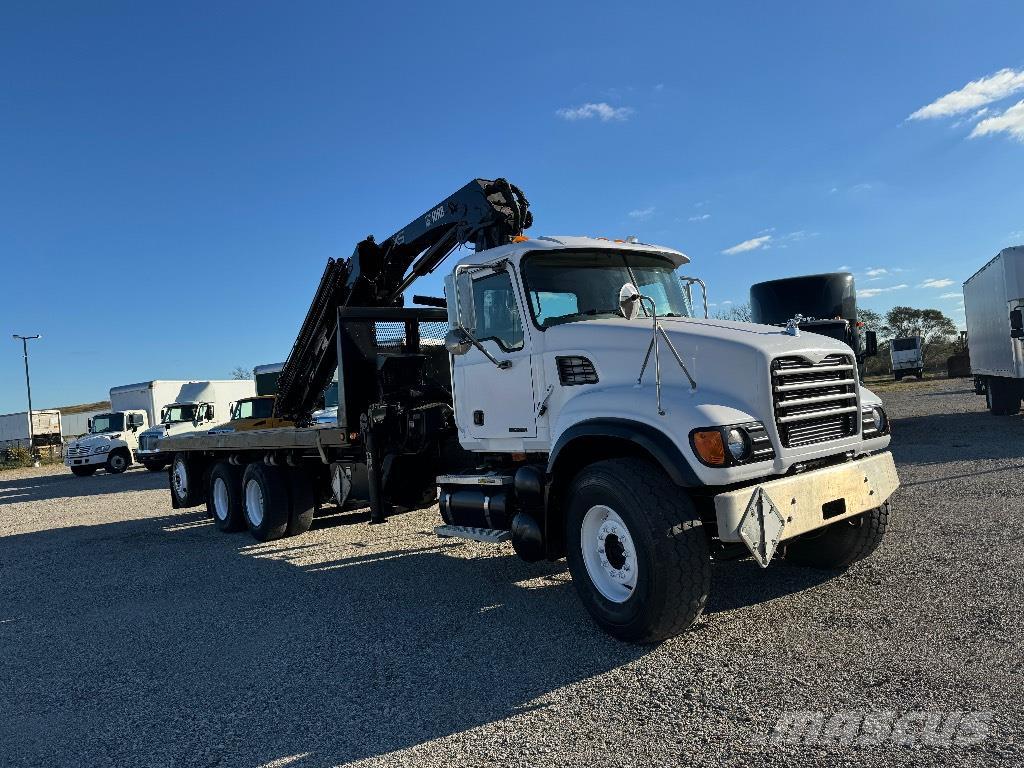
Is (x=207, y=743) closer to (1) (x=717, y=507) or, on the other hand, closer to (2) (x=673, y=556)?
(2) (x=673, y=556)

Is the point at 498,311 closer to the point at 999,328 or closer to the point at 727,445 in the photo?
the point at 727,445

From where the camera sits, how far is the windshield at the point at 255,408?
50.2 feet

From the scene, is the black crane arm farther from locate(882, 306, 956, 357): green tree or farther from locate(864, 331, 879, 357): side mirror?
locate(882, 306, 956, 357): green tree

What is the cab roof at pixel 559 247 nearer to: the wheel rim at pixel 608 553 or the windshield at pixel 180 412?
the wheel rim at pixel 608 553

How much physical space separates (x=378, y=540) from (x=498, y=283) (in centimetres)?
419

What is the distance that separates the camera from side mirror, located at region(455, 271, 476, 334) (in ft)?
19.2

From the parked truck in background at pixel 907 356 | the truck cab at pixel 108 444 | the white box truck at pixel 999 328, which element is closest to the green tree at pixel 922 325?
the parked truck in background at pixel 907 356

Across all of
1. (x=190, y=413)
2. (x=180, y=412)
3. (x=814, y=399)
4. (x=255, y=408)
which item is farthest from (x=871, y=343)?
(x=180, y=412)

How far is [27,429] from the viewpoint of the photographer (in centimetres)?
4475

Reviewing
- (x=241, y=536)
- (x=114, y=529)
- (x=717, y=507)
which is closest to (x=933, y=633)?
(x=717, y=507)

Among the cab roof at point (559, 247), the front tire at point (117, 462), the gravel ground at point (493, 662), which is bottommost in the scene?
the gravel ground at point (493, 662)

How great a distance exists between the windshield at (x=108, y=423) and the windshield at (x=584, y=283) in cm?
2639

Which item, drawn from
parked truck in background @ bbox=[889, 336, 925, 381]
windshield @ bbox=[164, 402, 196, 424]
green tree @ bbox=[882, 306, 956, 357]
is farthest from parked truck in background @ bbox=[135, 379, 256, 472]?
green tree @ bbox=[882, 306, 956, 357]

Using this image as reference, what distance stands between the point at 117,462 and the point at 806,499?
27.4 meters
